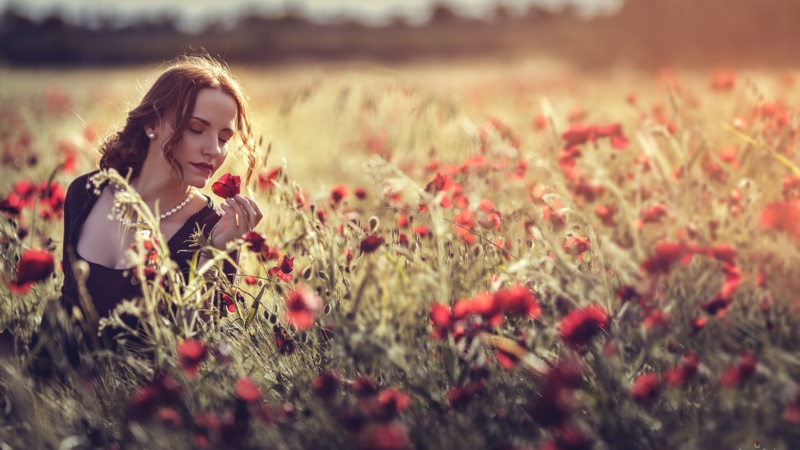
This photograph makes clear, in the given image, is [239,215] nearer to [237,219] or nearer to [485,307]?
[237,219]

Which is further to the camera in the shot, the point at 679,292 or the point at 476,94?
the point at 476,94

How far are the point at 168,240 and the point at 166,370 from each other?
1.92 ft

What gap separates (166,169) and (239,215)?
1.24 ft

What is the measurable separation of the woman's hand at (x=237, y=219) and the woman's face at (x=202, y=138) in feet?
0.62

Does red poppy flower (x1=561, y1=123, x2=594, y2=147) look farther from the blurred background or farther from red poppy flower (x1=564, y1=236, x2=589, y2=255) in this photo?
the blurred background

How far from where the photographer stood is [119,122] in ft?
8.02

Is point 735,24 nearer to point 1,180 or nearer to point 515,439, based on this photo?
point 1,180

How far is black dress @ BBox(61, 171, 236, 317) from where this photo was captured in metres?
2.09

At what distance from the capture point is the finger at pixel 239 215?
1908 millimetres

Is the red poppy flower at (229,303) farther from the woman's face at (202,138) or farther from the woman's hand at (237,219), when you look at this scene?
the woman's face at (202,138)

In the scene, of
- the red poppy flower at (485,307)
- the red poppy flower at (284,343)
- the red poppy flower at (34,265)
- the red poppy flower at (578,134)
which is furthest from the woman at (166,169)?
the red poppy flower at (578,134)

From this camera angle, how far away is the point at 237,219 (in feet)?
6.26

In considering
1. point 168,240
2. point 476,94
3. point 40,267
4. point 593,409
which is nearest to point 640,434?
point 593,409

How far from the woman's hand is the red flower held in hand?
2.3 inches
